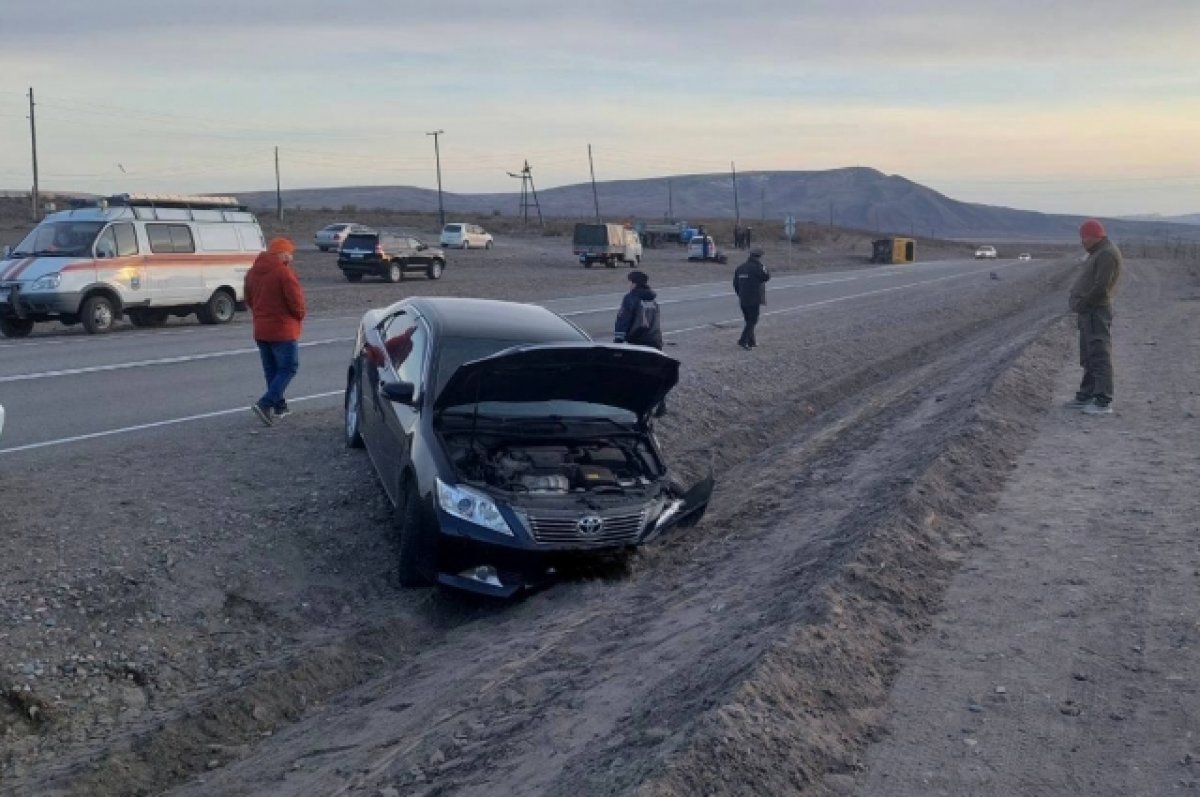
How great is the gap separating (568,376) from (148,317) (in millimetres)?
17881

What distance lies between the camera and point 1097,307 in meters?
12.8

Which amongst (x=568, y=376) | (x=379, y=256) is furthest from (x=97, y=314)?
(x=379, y=256)

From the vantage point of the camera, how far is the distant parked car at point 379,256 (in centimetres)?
4103

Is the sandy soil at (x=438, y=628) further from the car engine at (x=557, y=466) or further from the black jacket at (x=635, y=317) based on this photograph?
the black jacket at (x=635, y=317)

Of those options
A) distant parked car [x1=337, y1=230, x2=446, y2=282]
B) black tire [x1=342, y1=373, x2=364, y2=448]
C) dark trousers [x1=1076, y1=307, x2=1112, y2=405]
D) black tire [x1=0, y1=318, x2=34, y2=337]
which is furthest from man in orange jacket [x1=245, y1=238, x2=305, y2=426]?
distant parked car [x1=337, y1=230, x2=446, y2=282]

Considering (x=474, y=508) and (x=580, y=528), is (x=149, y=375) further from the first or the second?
(x=580, y=528)

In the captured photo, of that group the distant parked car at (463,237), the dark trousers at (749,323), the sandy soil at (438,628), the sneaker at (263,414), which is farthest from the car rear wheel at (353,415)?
the distant parked car at (463,237)

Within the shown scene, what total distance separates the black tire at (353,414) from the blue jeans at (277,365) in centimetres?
60

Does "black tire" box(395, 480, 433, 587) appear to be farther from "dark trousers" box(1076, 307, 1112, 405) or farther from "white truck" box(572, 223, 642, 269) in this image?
"white truck" box(572, 223, 642, 269)

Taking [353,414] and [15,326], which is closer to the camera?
[353,414]

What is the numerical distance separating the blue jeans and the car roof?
6.22 ft

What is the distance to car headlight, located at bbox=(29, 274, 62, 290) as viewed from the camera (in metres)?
21.8

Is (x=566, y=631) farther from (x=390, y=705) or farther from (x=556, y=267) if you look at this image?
(x=556, y=267)

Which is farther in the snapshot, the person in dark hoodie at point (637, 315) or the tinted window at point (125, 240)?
the tinted window at point (125, 240)
